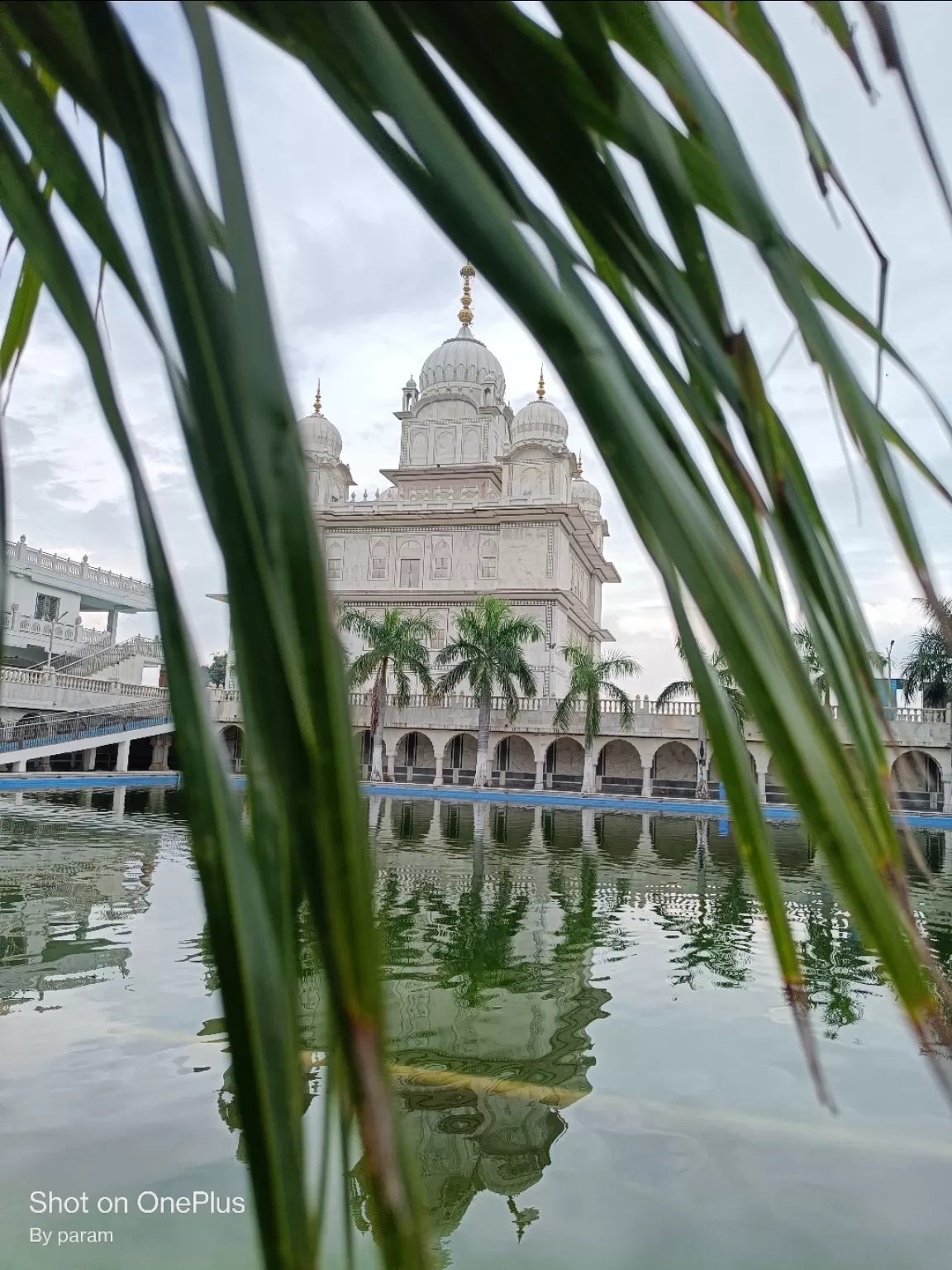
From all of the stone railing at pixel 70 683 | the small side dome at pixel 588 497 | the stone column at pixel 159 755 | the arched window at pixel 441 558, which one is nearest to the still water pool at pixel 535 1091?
the stone railing at pixel 70 683

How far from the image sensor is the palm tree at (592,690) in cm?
2268

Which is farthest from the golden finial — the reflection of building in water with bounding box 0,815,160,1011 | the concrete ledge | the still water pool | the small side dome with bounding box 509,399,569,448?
the still water pool

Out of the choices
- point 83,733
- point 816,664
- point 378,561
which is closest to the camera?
point 816,664

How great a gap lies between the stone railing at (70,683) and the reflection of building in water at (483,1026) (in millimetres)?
13296

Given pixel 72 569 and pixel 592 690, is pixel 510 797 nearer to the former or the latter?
pixel 592 690

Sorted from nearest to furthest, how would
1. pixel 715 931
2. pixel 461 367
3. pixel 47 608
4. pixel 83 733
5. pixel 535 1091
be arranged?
pixel 535 1091 < pixel 715 931 < pixel 83 733 < pixel 47 608 < pixel 461 367

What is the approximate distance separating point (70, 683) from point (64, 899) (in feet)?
54.3

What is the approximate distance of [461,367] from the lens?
3231cm

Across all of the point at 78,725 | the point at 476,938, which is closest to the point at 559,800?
the point at 78,725

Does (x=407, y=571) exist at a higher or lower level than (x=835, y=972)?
higher

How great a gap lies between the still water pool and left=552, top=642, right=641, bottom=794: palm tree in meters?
14.6

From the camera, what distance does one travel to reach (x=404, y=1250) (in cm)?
37

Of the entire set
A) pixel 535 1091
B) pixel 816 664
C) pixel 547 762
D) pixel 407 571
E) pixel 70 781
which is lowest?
pixel 535 1091

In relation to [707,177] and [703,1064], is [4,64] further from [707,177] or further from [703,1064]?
[703,1064]
